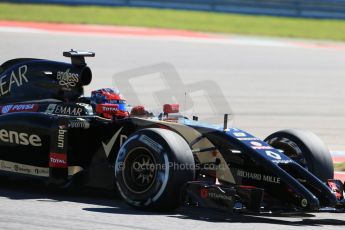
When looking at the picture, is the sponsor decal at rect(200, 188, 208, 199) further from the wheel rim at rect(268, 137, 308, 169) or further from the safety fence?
the safety fence

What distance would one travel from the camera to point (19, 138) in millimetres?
9453

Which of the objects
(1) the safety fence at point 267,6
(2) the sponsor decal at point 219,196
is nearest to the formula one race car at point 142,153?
(2) the sponsor decal at point 219,196

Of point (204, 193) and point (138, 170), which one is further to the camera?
point (138, 170)

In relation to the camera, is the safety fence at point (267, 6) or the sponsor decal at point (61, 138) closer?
the sponsor decal at point (61, 138)

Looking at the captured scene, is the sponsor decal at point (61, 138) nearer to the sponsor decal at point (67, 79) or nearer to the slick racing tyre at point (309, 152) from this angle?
the sponsor decal at point (67, 79)

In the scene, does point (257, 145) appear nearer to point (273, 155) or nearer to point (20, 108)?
point (273, 155)

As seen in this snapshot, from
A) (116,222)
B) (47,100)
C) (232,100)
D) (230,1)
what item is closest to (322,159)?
(116,222)

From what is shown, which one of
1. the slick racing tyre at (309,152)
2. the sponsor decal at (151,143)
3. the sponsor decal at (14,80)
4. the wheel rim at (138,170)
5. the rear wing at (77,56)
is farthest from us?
the sponsor decal at (14,80)

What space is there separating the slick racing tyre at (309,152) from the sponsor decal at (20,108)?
2755 mm

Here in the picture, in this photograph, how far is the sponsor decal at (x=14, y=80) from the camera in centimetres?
1052

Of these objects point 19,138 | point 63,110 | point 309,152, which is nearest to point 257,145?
point 309,152

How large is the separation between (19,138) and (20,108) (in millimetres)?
632

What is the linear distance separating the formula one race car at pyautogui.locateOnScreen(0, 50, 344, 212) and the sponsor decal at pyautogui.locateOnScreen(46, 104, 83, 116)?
1 centimetres

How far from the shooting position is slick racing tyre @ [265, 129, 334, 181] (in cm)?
909
